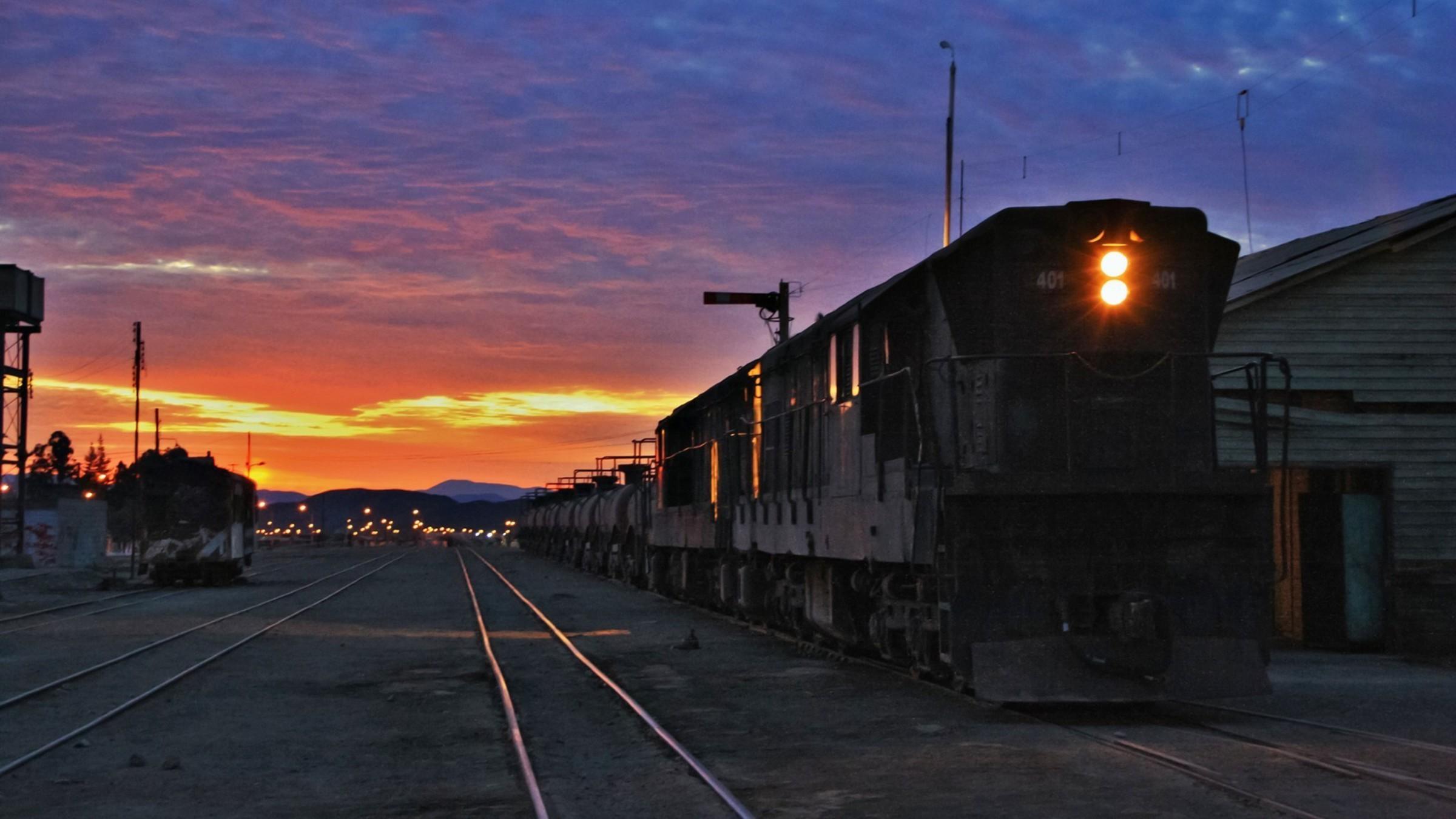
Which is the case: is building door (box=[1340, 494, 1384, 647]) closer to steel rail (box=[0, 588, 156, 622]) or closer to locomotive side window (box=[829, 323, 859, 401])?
locomotive side window (box=[829, 323, 859, 401])

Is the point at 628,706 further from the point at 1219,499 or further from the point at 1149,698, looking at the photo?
the point at 1219,499

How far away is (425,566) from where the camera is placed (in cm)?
5684

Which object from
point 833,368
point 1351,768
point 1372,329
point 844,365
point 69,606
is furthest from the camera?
point 69,606

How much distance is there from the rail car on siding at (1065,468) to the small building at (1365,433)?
6790mm

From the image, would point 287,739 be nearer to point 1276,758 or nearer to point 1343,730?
point 1276,758

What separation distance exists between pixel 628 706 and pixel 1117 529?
14.3 feet

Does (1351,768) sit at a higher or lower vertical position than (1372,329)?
lower

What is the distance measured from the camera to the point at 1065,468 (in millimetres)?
11102

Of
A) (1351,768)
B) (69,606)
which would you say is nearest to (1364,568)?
(1351,768)

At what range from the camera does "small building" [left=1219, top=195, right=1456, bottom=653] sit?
1769 centimetres

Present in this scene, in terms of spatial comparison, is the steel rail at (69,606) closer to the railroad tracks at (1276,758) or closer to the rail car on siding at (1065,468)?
the rail car on siding at (1065,468)

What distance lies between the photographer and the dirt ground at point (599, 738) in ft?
26.1

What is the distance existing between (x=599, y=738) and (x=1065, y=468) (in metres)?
4.15

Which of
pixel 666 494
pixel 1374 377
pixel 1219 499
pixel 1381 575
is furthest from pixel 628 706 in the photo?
pixel 666 494
